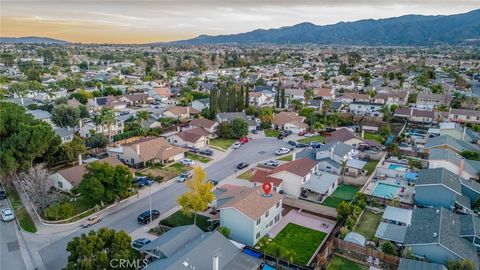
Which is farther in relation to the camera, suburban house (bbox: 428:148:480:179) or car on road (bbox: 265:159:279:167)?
car on road (bbox: 265:159:279:167)

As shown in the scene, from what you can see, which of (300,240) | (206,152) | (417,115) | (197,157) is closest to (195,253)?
(300,240)

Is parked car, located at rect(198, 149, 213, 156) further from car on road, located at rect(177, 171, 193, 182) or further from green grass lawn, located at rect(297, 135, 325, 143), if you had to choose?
green grass lawn, located at rect(297, 135, 325, 143)

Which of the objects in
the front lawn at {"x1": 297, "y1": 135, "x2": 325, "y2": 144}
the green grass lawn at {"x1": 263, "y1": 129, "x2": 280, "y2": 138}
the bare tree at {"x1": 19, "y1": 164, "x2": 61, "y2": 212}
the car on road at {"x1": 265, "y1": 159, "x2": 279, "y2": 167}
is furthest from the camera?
the green grass lawn at {"x1": 263, "y1": 129, "x2": 280, "y2": 138}

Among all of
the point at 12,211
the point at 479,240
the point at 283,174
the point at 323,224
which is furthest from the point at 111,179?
the point at 479,240

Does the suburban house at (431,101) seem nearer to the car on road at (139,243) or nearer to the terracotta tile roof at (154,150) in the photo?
the terracotta tile roof at (154,150)

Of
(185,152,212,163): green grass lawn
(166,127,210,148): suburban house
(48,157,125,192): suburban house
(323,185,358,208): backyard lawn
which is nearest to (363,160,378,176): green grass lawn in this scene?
(323,185,358,208): backyard lawn

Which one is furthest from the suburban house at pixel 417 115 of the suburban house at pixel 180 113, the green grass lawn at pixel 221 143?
the suburban house at pixel 180 113

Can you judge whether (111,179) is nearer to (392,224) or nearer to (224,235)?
(224,235)

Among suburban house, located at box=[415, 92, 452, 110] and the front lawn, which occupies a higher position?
suburban house, located at box=[415, 92, 452, 110]
